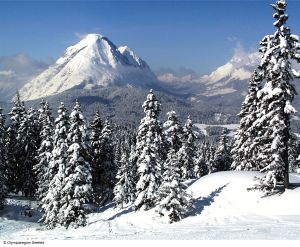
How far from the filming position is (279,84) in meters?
37.2

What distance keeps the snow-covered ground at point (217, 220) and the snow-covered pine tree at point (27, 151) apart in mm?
15404

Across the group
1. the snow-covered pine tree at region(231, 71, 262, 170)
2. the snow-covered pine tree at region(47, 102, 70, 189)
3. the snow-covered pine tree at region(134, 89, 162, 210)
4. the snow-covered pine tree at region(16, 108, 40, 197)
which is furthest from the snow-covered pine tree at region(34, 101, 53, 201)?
the snow-covered pine tree at region(231, 71, 262, 170)

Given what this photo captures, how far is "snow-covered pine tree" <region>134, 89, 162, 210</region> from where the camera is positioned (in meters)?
48.8

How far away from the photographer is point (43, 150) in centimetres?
6341

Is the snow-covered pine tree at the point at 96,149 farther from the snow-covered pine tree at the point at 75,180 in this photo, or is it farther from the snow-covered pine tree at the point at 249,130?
the snow-covered pine tree at the point at 249,130

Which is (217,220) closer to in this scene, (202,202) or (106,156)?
(202,202)

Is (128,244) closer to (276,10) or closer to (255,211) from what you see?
(255,211)

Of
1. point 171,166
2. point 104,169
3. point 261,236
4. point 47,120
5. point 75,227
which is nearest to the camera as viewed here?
point 261,236

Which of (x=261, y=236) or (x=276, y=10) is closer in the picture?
(x=261, y=236)

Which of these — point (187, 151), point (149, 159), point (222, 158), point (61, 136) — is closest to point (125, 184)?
point (149, 159)

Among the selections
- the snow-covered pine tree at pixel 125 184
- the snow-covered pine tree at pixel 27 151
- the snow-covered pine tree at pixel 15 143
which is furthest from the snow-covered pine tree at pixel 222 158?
the snow-covered pine tree at pixel 15 143

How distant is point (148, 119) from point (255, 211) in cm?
1826

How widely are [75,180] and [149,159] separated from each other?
8858mm

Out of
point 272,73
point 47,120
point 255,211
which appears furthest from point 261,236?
point 47,120
